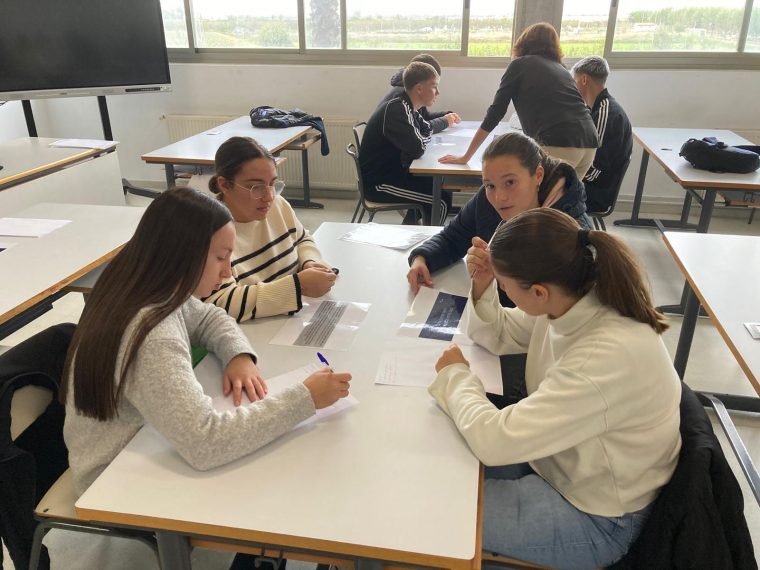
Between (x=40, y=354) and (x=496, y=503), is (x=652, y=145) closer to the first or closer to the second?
(x=496, y=503)

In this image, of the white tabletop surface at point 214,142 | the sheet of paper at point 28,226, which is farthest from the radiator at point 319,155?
the sheet of paper at point 28,226

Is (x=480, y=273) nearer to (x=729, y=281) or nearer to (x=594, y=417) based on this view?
(x=594, y=417)

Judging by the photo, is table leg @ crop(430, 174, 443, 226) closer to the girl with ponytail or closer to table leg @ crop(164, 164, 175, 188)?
table leg @ crop(164, 164, 175, 188)

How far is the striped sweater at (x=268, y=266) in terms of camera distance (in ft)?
5.26

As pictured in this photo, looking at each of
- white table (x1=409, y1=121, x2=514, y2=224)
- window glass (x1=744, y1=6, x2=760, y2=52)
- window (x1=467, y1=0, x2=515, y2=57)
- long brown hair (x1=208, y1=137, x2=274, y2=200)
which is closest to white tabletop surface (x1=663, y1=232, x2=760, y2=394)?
white table (x1=409, y1=121, x2=514, y2=224)

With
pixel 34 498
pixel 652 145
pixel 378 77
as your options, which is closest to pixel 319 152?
pixel 378 77

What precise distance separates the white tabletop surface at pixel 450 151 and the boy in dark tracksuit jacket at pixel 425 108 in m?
0.06

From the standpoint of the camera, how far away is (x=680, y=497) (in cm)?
Result: 105

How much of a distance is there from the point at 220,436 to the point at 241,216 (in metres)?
0.88

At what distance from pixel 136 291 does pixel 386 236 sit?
4.17ft

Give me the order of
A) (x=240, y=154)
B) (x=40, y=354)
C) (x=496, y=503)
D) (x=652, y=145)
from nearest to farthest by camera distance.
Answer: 1. (x=496, y=503)
2. (x=40, y=354)
3. (x=240, y=154)
4. (x=652, y=145)

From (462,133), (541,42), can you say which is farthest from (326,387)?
(462,133)

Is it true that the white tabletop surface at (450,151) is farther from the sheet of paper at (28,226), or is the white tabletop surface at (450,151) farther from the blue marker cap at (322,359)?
the blue marker cap at (322,359)

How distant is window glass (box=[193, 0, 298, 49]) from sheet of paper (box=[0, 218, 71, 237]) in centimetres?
316
